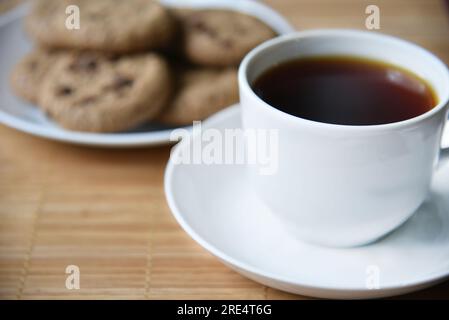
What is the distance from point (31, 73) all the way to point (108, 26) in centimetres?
21

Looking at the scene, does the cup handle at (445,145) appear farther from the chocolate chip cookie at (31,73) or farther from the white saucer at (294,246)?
the chocolate chip cookie at (31,73)

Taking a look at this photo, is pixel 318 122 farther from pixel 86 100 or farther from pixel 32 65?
pixel 32 65

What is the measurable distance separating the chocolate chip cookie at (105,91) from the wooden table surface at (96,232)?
7 cm

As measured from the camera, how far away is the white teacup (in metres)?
0.78

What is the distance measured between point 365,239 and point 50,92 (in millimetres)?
703

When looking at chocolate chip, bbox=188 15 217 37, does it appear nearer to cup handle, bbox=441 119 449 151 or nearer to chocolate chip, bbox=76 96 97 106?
chocolate chip, bbox=76 96 97 106

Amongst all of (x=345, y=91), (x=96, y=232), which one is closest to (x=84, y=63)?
(x=96, y=232)

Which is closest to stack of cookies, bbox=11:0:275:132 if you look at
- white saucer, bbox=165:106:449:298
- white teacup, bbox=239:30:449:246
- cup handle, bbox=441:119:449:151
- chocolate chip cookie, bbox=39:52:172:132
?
chocolate chip cookie, bbox=39:52:172:132

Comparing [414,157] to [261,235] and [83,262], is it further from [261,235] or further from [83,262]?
[83,262]

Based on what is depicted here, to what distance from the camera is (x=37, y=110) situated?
4.33 feet

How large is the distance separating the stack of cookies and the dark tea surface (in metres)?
0.32

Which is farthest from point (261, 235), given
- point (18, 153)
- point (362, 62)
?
point (18, 153)

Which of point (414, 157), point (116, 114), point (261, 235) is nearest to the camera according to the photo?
point (414, 157)
